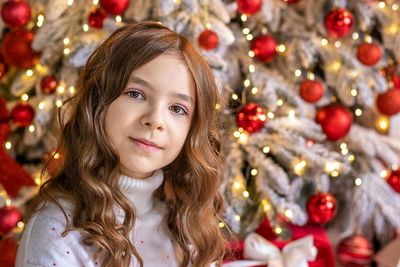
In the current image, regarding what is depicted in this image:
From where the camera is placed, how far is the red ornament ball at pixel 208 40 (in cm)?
153

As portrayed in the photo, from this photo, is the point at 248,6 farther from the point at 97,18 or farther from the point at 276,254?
the point at 276,254

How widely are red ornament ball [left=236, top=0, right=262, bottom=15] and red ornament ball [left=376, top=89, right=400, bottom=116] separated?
0.55 meters

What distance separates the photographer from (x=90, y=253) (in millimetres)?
1014

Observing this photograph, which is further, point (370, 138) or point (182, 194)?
point (370, 138)

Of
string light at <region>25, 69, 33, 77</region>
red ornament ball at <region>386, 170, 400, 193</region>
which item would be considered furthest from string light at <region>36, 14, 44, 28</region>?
red ornament ball at <region>386, 170, 400, 193</region>

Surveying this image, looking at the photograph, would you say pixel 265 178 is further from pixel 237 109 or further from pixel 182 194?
pixel 182 194

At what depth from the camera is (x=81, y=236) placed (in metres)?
1.00

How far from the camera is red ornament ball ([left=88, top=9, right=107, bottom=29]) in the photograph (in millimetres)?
1607

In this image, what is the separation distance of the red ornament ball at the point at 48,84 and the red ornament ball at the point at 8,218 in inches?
16.4

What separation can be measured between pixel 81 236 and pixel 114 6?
0.81 metres

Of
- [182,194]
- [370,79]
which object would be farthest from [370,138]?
[182,194]

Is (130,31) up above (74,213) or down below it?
above

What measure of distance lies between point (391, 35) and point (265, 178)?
69 cm

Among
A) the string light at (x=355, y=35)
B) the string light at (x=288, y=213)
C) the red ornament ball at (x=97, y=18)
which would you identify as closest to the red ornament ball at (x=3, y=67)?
the red ornament ball at (x=97, y=18)
